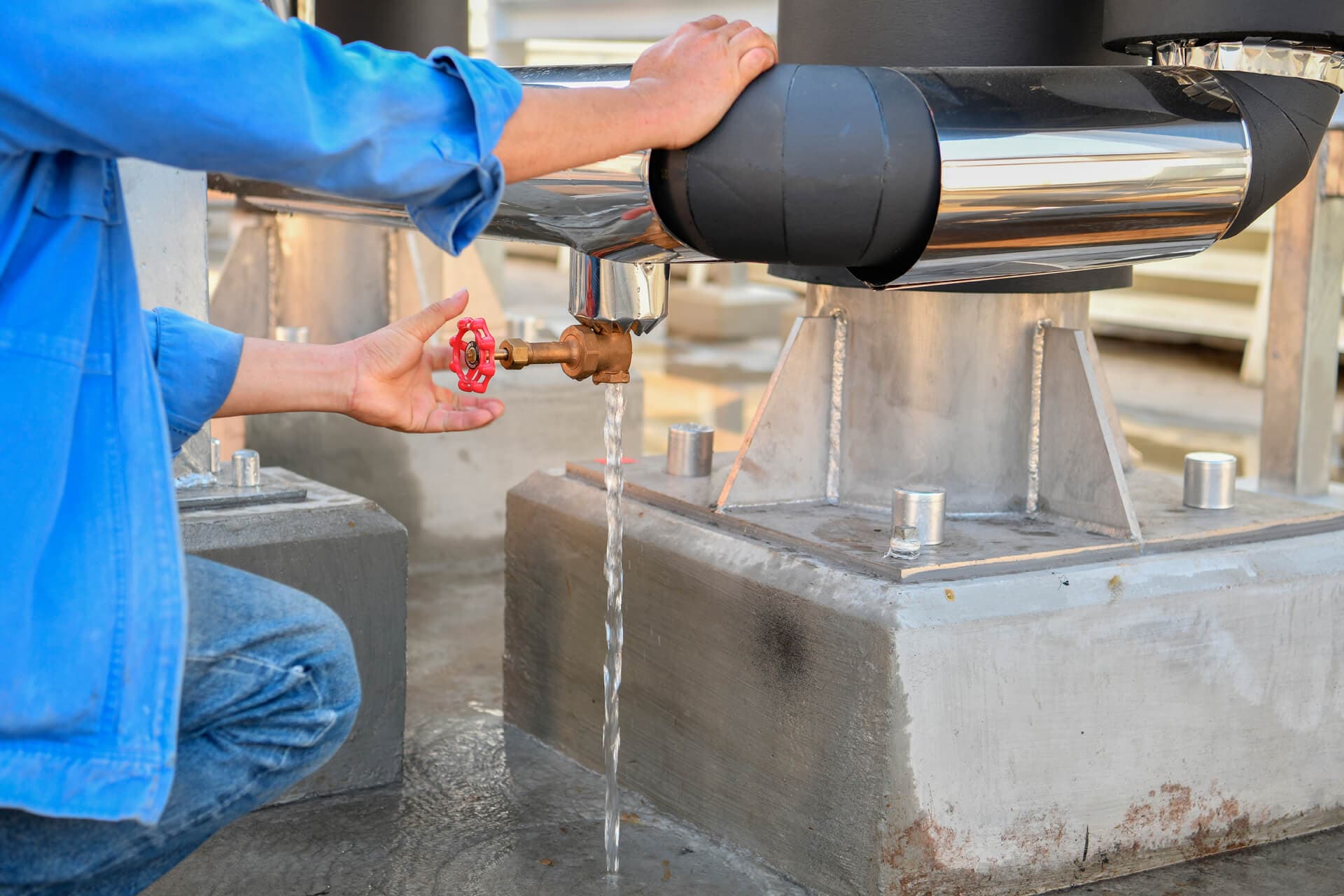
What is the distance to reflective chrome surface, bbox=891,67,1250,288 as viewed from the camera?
1.40m

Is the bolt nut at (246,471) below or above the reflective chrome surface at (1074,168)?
below

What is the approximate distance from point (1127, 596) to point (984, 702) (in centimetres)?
23

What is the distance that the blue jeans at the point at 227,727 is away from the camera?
3.55 feet

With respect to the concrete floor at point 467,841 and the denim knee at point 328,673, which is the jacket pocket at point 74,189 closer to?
the denim knee at point 328,673

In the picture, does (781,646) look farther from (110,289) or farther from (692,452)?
(110,289)

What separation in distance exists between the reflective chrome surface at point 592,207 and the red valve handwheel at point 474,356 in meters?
0.16

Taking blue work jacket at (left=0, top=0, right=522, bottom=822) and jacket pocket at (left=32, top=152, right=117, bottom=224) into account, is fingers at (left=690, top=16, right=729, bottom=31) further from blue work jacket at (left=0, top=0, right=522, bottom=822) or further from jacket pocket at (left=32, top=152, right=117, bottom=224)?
jacket pocket at (left=32, top=152, right=117, bottom=224)

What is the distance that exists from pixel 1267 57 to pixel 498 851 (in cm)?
132

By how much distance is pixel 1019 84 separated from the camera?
Answer: 4.86 ft

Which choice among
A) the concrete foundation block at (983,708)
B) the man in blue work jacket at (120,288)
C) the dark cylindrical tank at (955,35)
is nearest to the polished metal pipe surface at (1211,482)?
the concrete foundation block at (983,708)

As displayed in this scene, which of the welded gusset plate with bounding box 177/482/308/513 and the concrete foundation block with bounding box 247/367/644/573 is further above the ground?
the welded gusset plate with bounding box 177/482/308/513

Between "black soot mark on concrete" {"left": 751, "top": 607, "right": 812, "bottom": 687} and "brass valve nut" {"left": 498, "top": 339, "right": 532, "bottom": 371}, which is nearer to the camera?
"brass valve nut" {"left": 498, "top": 339, "right": 532, "bottom": 371}

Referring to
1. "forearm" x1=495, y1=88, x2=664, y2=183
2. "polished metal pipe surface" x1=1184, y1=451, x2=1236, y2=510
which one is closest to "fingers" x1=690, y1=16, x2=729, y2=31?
"forearm" x1=495, y1=88, x2=664, y2=183

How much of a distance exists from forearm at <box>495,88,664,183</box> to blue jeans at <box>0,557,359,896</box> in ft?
1.34
